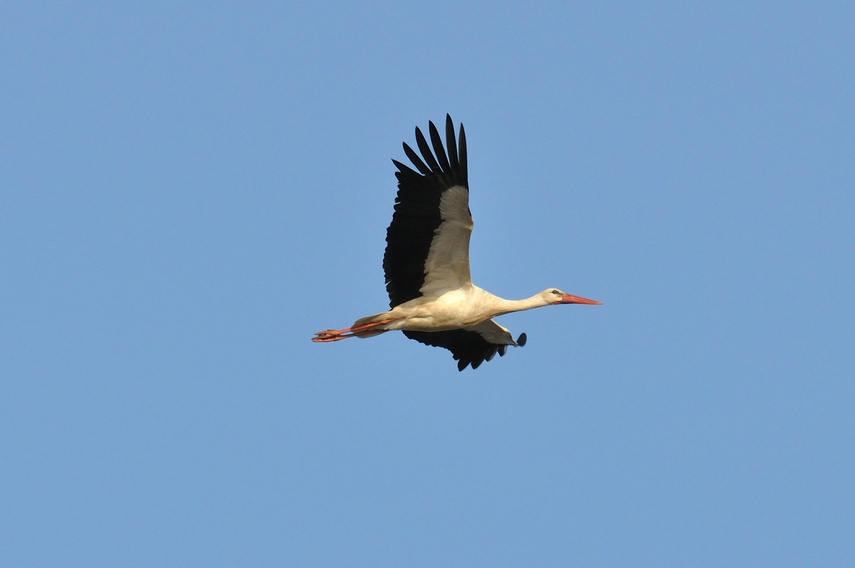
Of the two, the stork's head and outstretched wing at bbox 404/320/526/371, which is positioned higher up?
the stork's head

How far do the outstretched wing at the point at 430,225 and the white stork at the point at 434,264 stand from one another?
0.04 feet

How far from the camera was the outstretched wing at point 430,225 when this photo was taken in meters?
17.6

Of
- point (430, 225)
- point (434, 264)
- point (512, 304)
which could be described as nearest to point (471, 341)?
point (512, 304)

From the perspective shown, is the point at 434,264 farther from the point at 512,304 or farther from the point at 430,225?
the point at 512,304

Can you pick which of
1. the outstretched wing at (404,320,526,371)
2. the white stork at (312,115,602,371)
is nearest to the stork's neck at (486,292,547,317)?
the white stork at (312,115,602,371)

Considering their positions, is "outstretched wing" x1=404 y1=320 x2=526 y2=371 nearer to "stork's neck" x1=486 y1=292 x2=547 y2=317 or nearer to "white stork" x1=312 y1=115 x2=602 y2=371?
"white stork" x1=312 y1=115 x2=602 y2=371

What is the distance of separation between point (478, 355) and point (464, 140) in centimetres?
455

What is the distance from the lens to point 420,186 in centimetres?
1786

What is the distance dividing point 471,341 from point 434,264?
248 centimetres

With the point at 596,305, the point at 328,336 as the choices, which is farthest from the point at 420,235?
the point at 596,305

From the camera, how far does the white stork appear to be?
17734 millimetres

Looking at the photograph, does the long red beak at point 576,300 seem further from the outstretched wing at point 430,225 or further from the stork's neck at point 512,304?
the outstretched wing at point 430,225

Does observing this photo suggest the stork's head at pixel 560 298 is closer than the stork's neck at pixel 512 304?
No

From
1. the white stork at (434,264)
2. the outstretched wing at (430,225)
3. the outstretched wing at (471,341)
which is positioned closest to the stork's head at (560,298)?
the white stork at (434,264)
